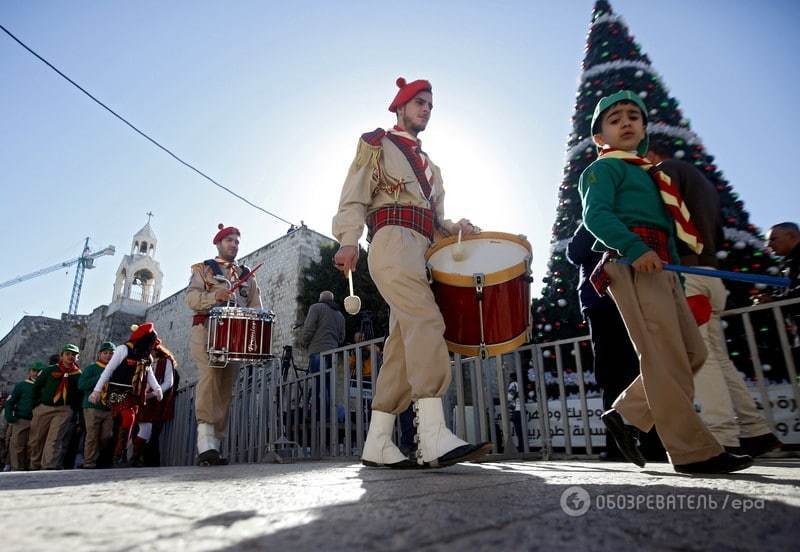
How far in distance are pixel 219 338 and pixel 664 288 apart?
11.3ft

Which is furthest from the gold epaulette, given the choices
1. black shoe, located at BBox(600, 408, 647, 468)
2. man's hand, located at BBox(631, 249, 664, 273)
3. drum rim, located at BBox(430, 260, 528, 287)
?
black shoe, located at BBox(600, 408, 647, 468)

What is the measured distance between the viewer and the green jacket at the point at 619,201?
213 cm

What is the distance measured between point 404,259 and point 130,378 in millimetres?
5586

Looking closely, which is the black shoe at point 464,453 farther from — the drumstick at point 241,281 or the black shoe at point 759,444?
the drumstick at point 241,281

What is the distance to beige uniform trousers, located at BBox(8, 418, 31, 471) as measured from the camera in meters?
8.58

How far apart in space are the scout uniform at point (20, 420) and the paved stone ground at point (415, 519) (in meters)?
9.15

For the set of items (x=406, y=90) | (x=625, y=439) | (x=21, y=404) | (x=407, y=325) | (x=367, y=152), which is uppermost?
(x=406, y=90)

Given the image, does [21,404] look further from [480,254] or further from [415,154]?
[480,254]

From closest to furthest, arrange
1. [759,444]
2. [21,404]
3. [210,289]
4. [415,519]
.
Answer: [415,519], [759,444], [210,289], [21,404]

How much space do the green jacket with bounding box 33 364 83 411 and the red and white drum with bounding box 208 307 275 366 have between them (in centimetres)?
533

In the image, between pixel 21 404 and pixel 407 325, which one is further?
pixel 21 404

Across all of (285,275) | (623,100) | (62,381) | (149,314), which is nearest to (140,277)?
(149,314)

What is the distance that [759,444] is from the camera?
298 centimetres

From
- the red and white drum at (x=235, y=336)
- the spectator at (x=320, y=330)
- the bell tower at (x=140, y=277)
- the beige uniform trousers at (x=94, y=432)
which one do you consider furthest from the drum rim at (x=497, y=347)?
the bell tower at (x=140, y=277)
